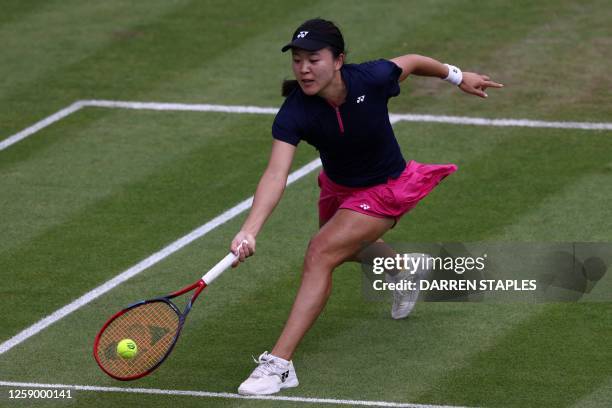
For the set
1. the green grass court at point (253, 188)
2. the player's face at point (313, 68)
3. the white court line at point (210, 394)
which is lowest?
the green grass court at point (253, 188)

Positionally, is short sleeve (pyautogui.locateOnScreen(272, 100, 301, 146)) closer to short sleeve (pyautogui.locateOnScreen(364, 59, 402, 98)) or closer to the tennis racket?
short sleeve (pyautogui.locateOnScreen(364, 59, 402, 98))

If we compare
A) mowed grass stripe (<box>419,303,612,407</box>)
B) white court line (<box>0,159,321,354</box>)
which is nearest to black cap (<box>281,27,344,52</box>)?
mowed grass stripe (<box>419,303,612,407</box>)

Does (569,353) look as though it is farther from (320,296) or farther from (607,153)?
(607,153)

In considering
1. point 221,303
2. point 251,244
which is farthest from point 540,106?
point 251,244

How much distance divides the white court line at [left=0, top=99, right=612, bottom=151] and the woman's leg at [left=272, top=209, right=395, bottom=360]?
16.6 ft

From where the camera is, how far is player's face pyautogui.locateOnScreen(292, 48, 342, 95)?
916 centimetres

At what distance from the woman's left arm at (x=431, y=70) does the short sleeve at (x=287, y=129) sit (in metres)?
0.99

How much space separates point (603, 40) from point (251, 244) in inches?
339

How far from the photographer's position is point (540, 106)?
48.2ft

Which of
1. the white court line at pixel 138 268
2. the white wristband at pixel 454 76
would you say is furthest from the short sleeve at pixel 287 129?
the white court line at pixel 138 268

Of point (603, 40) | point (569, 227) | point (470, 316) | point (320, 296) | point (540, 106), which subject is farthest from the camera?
point (603, 40)

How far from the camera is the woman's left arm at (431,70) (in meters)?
9.92

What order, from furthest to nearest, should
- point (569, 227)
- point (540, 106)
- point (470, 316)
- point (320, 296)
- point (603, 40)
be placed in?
point (603, 40), point (540, 106), point (569, 227), point (470, 316), point (320, 296)

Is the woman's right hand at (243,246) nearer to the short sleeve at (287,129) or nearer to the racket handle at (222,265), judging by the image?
the racket handle at (222,265)
